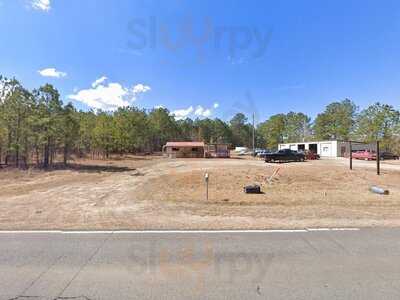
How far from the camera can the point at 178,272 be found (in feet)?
14.5

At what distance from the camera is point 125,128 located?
A: 55250 millimetres

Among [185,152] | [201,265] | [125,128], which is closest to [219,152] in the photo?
A: [185,152]

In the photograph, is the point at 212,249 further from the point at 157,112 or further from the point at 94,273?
the point at 157,112

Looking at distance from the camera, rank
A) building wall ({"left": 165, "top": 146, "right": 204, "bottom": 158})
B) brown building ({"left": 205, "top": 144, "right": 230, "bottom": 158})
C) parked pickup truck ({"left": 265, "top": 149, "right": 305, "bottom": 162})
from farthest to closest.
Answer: building wall ({"left": 165, "top": 146, "right": 204, "bottom": 158}) < brown building ({"left": 205, "top": 144, "right": 230, "bottom": 158}) < parked pickup truck ({"left": 265, "top": 149, "right": 305, "bottom": 162})

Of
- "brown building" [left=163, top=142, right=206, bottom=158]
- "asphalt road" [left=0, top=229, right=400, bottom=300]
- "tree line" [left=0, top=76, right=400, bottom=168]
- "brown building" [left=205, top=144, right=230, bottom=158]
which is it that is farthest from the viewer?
"brown building" [left=163, top=142, right=206, bottom=158]

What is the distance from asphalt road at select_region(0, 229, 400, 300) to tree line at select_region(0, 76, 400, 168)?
23047mm

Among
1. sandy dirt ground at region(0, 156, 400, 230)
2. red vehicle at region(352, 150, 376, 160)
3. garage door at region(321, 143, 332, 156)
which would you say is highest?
garage door at region(321, 143, 332, 156)

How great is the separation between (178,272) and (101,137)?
4665cm

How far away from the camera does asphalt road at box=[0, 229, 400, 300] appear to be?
3.81m

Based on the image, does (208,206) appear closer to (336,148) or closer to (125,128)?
(125,128)

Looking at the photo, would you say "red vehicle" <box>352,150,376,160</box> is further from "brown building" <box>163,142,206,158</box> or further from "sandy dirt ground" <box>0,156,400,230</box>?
"sandy dirt ground" <box>0,156,400,230</box>

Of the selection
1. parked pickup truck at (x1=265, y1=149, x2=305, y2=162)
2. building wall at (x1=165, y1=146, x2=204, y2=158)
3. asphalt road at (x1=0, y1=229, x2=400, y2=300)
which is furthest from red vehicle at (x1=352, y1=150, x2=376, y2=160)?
asphalt road at (x1=0, y1=229, x2=400, y2=300)

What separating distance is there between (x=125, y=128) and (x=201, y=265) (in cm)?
5279

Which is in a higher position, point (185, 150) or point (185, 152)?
point (185, 150)
